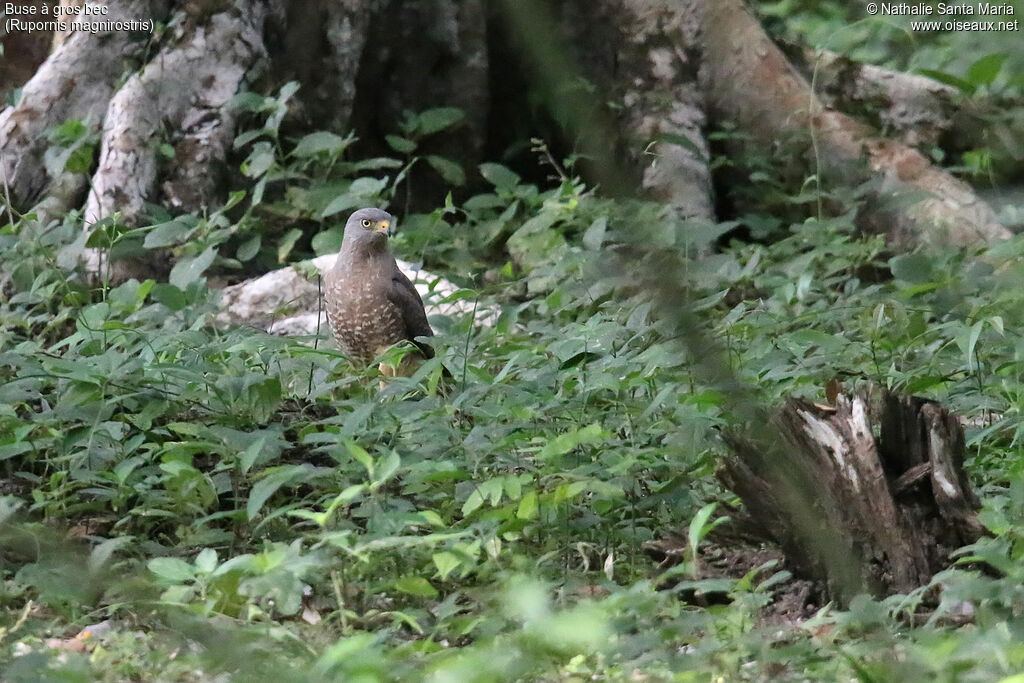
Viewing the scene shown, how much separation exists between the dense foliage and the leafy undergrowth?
0.03 ft

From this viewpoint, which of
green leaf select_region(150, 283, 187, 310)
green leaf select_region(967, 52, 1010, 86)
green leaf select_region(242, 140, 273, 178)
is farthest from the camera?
green leaf select_region(242, 140, 273, 178)

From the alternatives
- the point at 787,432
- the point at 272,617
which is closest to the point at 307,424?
the point at 272,617

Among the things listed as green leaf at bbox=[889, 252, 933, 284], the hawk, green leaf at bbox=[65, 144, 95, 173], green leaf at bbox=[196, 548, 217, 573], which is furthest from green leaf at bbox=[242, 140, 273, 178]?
green leaf at bbox=[196, 548, 217, 573]

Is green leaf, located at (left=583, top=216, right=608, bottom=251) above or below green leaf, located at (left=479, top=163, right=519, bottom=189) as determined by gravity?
below

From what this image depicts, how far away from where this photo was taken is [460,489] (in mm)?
3164

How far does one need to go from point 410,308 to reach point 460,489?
2236 mm

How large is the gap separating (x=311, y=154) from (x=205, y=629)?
5678mm

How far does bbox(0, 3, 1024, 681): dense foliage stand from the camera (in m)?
2.05

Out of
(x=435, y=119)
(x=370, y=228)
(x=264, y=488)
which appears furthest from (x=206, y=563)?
(x=435, y=119)

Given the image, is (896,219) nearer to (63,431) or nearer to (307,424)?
(307,424)

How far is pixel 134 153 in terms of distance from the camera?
20.4ft

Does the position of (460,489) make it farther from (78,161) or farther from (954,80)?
→ (78,161)

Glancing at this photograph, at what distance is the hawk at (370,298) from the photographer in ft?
17.4

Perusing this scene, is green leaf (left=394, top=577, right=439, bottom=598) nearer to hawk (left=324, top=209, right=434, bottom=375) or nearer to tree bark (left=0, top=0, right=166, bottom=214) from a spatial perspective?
hawk (left=324, top=209, right=434, bottom=375)
